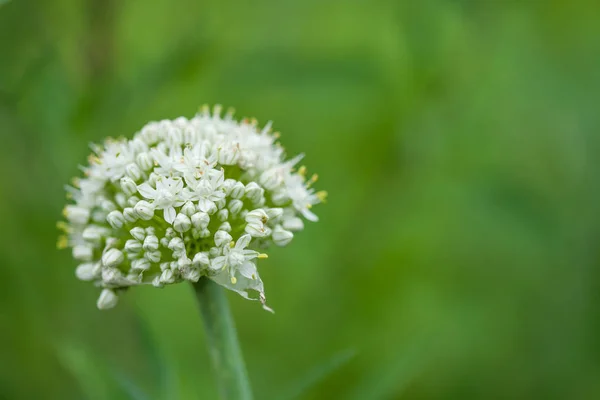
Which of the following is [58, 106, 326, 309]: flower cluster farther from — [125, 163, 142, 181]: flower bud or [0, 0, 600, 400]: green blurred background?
[0, 0, 600, 400]: green blurred background

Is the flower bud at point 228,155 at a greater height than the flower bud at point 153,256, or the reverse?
the flower bud at point 228,155

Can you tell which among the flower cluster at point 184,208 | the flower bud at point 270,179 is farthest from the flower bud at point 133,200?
the flower bud at point 270,179

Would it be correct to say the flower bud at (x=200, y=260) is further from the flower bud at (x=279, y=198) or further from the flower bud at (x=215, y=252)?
the flower bud at (x=279, y=198)

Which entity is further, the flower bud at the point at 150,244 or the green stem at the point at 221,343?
the green stem at the point at 221,343

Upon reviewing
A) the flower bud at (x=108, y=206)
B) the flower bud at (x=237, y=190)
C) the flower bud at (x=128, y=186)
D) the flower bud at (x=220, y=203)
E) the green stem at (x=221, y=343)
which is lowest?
the green stem at (x=221, y=343)

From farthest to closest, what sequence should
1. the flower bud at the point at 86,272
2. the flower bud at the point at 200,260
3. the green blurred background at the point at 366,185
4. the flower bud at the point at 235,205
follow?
the green blurred background at the point at 366,185 → the flower bud at the point at 86,272 → the flower bud at the point at 235,205 → the flower bud at the point at 200,260

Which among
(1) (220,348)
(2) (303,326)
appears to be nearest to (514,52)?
(2) (303,326)

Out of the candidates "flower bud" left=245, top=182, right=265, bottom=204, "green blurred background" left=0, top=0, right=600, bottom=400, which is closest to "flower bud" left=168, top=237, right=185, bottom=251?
"flower bud" left=245, top=182, right=265, bottom=204

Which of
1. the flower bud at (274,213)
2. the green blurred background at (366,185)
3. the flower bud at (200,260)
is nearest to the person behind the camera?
the flower bud at (200,260)

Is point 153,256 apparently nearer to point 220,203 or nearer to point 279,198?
point 220,203
